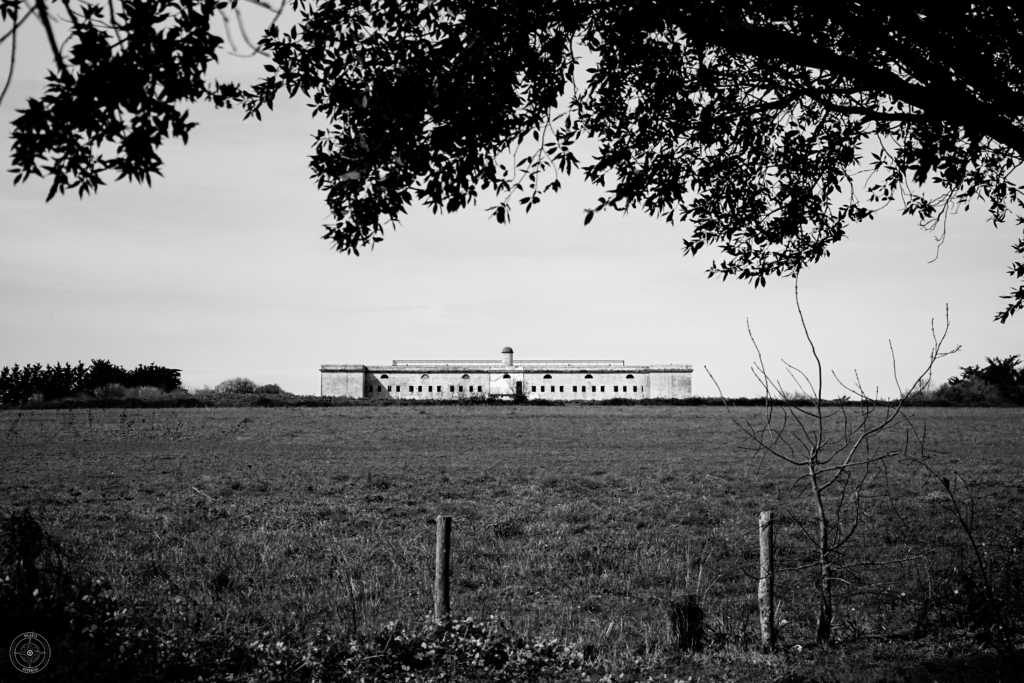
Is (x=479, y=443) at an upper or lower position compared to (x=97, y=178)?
lower

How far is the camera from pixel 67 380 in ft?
178

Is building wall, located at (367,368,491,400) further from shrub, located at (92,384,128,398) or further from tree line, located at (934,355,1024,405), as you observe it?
tree line, located at (934,355,1024,405)

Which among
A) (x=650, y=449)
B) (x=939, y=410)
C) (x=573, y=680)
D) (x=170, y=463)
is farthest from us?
(x=939, y=410)

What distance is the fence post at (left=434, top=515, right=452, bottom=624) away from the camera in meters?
8.26

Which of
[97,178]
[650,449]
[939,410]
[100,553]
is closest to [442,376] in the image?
[939,410]

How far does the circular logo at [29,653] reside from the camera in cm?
627

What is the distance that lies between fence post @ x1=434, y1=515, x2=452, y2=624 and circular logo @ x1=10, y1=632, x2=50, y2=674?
3553mm

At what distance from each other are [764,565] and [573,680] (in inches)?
95.8

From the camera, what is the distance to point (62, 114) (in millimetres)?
5426

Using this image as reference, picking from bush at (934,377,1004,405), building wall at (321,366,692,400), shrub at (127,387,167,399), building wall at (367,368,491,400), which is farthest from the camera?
building wall at (367,368,491,400)

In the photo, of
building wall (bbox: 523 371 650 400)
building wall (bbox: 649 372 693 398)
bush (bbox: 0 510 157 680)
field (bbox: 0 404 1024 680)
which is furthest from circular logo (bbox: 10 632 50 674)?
building wall (bbox: 523 371 650 400)

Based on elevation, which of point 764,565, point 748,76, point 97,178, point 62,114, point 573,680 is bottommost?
point 573,680

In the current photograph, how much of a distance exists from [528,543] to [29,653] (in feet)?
25.0

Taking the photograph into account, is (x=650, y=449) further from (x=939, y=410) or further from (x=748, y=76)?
(x=939, y=410)
